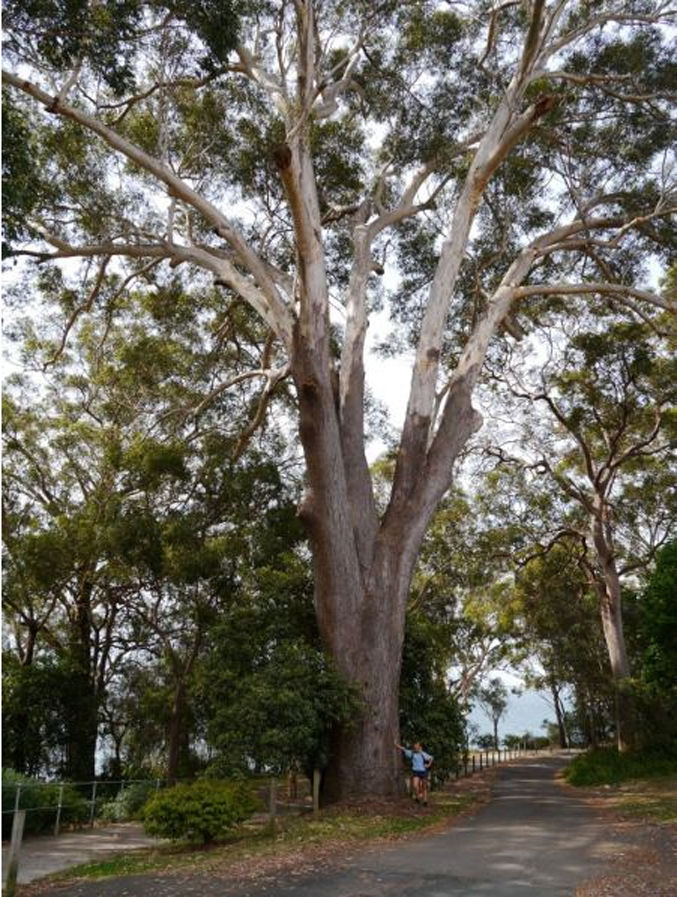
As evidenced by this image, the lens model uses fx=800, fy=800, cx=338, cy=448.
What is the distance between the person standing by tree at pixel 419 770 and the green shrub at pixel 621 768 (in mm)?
8046

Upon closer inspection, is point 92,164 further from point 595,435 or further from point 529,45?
point 595,435

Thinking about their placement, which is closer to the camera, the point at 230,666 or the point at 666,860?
the point at 666,860

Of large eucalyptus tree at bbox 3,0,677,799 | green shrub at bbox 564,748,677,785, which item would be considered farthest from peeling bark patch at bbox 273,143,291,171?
green shrub at bbox 564,748,677,785

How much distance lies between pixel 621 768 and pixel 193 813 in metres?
13.2

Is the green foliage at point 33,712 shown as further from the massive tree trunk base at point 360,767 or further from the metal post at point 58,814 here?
the massive tree trunk base at point 360,767

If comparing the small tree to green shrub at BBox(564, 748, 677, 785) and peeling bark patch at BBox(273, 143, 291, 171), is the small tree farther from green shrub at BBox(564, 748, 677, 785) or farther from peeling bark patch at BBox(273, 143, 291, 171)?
peeling bark patch at BBox(273, 143, 291, 171)

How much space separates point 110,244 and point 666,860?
38.2 feet

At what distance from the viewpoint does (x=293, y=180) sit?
35.8 ft

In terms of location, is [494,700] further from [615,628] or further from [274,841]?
[274,841]

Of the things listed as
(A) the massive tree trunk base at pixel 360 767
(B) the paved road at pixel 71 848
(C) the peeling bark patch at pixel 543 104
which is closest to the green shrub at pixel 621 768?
(A) the massive tree trunk base at pixel 360 767

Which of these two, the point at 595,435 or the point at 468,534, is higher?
the point at 595,435

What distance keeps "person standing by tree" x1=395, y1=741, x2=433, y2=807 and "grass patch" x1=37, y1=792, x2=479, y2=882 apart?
0.68 m

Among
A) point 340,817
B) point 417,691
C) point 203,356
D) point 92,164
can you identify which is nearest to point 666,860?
point 340,817

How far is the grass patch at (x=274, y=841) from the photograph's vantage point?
814cm
